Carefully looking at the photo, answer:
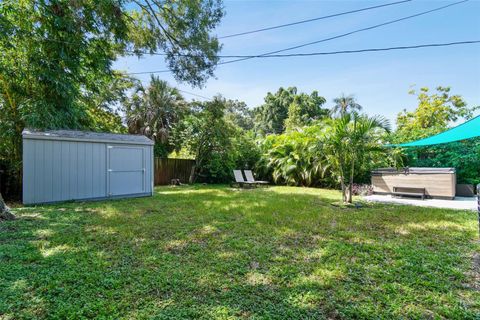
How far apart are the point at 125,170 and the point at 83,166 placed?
130 cm

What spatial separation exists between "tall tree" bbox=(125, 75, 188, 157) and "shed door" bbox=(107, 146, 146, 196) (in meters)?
8.11

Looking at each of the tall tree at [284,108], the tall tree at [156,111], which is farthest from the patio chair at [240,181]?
the tall tree at [284,108]

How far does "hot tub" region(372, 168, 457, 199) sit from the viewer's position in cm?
784

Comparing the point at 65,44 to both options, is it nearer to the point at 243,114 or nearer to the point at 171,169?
the point at 171,169

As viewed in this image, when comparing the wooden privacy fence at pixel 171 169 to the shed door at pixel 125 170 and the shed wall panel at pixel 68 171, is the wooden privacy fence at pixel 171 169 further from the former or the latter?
the shed wall panel at pixel 68 171

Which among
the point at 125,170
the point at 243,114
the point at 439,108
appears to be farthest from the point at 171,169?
the point at 243,114

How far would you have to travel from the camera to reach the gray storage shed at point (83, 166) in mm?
6832

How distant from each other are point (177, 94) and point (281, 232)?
1657 centimetres

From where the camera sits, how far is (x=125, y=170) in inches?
341

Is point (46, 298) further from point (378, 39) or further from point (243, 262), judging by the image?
point (378, 39)

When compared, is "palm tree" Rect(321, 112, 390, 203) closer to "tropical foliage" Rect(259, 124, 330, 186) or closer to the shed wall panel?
"tropical foliage" Rect(259, 124, 330, 186)

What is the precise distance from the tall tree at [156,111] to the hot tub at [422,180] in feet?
42.4

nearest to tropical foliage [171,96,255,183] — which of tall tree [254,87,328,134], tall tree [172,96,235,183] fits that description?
tall tree [172,96,235,183]

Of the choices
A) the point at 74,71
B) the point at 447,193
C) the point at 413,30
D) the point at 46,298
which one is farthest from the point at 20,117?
the point at 447,193
